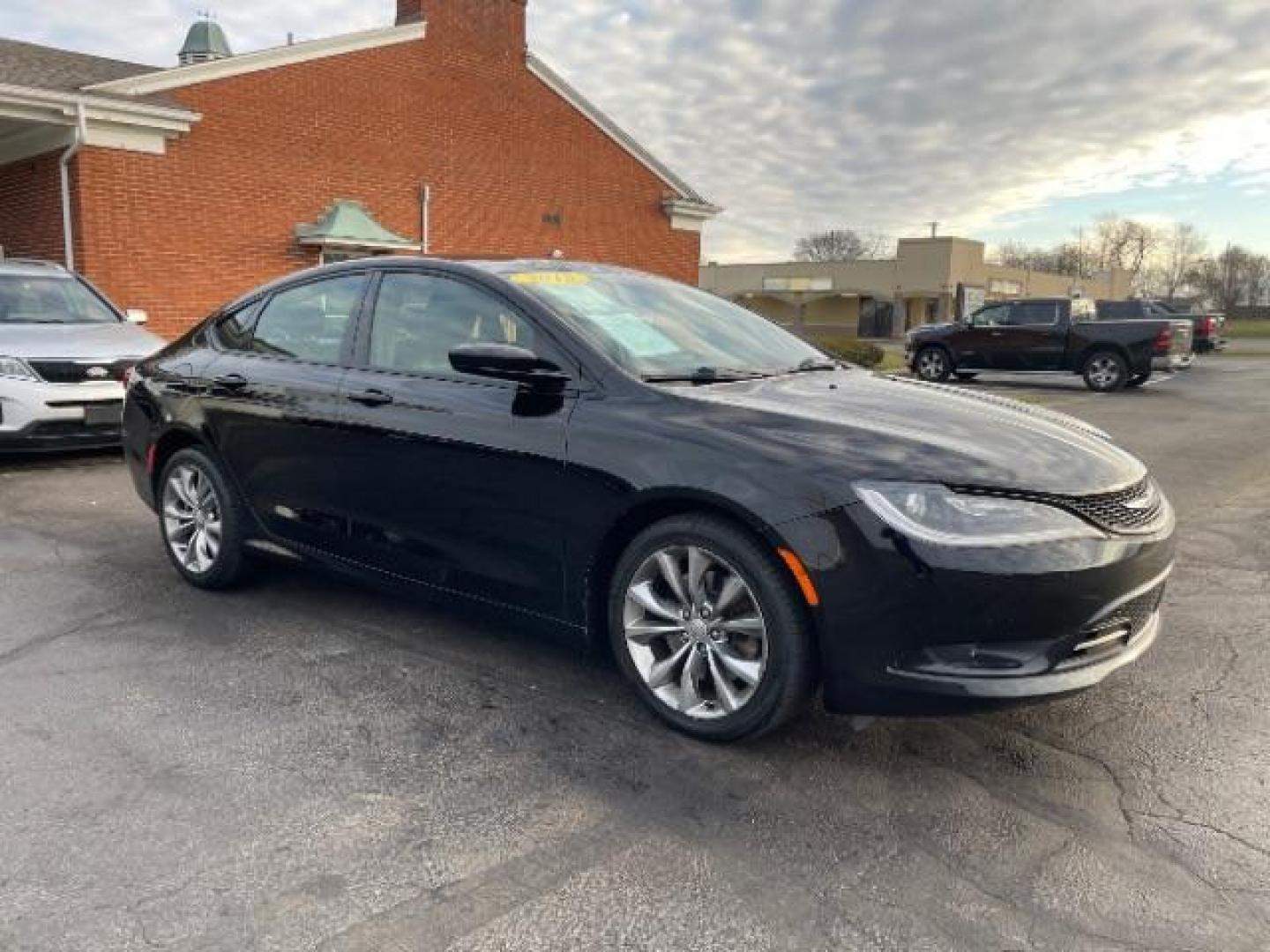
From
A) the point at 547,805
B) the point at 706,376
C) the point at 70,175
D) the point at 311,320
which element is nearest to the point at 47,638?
the point at 311,320

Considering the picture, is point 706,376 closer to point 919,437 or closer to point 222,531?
point 919,437

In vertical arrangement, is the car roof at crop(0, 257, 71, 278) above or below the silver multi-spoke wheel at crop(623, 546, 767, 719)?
above

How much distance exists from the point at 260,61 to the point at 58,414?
942cm

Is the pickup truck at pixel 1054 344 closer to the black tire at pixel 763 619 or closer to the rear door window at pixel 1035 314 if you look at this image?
the rear door window at pixel 1035 314

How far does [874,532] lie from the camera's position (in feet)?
9.02

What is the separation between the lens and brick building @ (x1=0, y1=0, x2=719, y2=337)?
1338 cm

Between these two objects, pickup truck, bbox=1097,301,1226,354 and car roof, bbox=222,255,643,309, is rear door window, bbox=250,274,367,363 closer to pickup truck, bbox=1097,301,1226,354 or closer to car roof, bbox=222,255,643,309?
car roof, bbox=222,255,643,309

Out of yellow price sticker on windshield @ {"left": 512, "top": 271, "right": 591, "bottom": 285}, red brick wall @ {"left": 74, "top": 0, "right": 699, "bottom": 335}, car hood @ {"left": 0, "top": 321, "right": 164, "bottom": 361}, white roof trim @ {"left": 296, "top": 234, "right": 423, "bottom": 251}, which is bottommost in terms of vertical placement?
car hood @ {"left": 0, "top": 321, "right": 164, "bottom": 361}

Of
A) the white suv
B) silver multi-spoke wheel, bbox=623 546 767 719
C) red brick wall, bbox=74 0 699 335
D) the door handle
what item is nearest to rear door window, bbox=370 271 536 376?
the door handle

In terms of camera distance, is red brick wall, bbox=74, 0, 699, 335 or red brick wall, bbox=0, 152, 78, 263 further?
red brick wall, bbox=74, 0, 699, 335

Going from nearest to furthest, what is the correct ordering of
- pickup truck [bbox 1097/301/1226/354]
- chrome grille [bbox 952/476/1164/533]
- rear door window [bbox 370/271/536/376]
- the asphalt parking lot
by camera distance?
the asphalt parking lot → chrome grille [bbox 952/476/1164/533] → rear door window [bbox 370/271/536/376] → pickup truck [bbox 1097/301/1226/354]

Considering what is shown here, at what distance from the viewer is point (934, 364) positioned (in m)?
20.3

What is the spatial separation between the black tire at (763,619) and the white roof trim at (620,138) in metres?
17.6

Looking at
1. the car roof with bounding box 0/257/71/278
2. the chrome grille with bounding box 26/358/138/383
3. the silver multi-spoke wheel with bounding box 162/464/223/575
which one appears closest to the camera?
the silver multi-spoke wheel with bounding box 162/464/223/575
